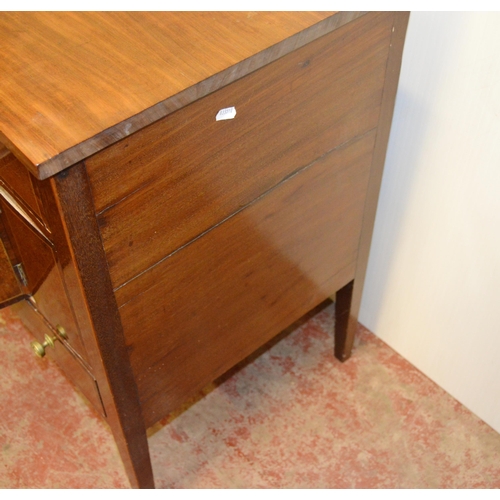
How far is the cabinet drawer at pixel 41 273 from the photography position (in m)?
0.85

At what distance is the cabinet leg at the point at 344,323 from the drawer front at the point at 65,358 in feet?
1.64

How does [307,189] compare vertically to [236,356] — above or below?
above

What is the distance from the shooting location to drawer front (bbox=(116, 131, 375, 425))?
2.95 ft

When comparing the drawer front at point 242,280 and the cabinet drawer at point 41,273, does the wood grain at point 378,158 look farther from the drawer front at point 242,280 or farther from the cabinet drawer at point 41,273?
the cabinet drawer at point 41,273

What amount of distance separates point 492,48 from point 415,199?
32 cm

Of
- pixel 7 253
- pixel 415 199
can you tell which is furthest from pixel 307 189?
pixel 7 253

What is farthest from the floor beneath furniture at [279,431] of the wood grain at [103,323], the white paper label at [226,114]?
the white paper label at [226,114]

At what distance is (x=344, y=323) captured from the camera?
1.37 m

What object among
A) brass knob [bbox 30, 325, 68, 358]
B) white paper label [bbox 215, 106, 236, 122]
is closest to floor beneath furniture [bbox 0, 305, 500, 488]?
brass knob [bbox 30, 325, 68, 358]

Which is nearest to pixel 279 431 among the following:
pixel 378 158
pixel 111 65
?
pixel 378 158

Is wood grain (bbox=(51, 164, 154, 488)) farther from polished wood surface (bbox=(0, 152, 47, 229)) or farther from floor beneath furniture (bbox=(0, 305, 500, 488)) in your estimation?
floor beneath furniture (bbox=(0, 305, 500, 488))

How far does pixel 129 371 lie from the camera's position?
937 mm

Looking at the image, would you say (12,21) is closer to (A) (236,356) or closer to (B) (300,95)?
(B) (300,95)

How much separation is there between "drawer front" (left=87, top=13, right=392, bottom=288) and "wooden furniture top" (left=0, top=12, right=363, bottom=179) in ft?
0.09
